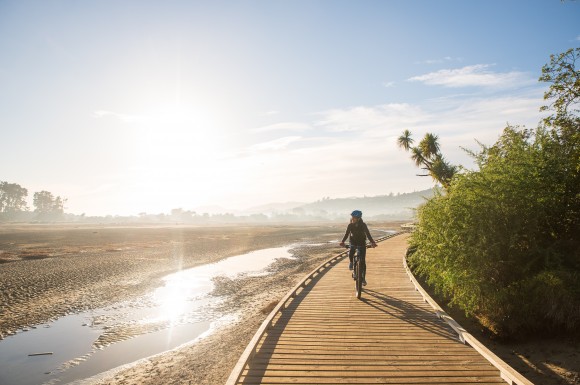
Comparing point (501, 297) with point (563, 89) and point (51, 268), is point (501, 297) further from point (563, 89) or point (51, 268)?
point (51, 268)

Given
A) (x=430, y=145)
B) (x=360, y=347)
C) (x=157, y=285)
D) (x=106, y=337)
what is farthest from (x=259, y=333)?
(x=430, y=145)

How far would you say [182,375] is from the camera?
8.63 metres

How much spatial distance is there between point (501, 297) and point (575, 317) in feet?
4.86

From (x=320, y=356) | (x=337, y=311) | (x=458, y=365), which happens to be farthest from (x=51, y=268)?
(x=458, y=365)

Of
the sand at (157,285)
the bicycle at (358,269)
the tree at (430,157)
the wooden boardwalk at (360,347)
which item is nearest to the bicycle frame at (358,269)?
the bicycle at (358,269)

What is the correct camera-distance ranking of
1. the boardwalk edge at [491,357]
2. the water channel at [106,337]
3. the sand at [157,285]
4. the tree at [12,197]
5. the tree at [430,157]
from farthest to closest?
the tree at [12,197] < the tree at [430,157] < the water channel at [106,337] < the sand at [157,285] < the boardwalk edge at [491,357]

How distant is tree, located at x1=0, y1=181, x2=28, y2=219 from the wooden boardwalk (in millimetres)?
204355

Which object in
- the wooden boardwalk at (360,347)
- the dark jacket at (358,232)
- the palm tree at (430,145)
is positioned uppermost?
the palm tree at (430,145)

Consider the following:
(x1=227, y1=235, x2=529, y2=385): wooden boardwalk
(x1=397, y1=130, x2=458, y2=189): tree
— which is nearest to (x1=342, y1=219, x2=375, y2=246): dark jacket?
(x1=227, y1=235, x2=529, y2=385): wooden boardwalk

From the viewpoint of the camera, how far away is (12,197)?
170 m

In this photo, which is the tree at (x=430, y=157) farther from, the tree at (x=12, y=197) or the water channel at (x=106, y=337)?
the tree at (x=12, y=197)

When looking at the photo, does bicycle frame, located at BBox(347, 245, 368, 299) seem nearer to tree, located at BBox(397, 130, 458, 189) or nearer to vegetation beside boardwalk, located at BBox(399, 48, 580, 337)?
vegetation beside boardwalk, located at BBox(399, 48, 580, 337)

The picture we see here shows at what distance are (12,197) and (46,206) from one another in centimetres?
1556

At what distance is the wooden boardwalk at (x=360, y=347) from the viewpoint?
5.29 metres
